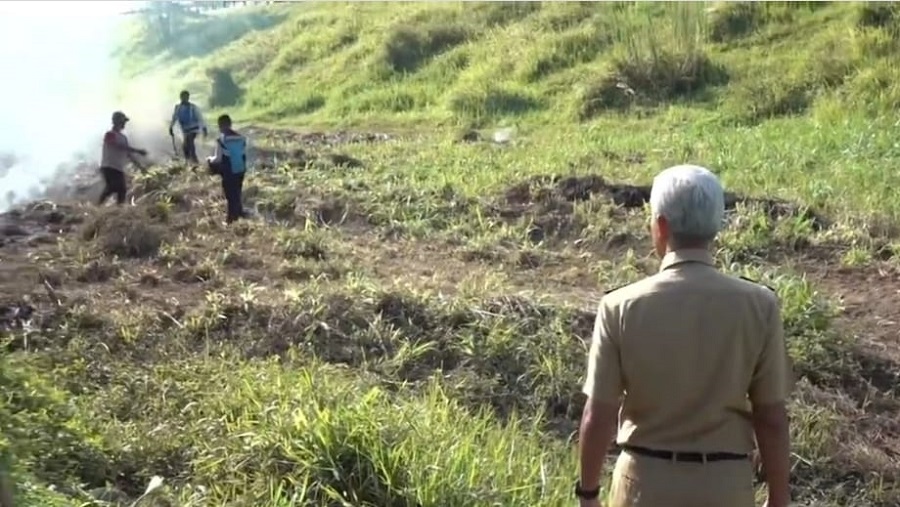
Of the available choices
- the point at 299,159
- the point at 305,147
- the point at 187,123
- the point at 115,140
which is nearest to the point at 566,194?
the point at 299,159

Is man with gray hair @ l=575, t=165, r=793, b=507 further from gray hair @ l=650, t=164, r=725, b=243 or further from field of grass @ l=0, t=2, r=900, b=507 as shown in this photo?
field of grass @ l=0, t=2, r=900, b=507

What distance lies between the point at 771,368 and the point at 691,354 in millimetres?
220

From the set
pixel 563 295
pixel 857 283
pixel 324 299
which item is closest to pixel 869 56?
pixel 857 283

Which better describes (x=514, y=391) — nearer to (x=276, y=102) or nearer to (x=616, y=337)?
(x=616, y=337)

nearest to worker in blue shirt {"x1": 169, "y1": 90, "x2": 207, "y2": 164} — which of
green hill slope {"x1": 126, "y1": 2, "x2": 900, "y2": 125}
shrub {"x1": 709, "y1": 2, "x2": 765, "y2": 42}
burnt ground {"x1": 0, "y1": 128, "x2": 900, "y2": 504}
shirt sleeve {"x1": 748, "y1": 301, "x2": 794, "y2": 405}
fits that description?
burnt ground {"x1": 0, "y1": 128, "x2": 900, "y2": 504}

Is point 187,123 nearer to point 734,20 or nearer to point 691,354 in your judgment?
point 734,20

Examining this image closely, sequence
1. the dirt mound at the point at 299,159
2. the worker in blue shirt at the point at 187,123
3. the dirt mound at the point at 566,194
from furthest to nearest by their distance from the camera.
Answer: the worker in blue shirt at the point at 187,123
the dirt mound at the point at 299,159
the dirt mound at the point at 566,194

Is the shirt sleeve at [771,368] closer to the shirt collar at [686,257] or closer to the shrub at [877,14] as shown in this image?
the shirt collar at [686,257]

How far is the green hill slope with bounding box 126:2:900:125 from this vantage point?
15.6m

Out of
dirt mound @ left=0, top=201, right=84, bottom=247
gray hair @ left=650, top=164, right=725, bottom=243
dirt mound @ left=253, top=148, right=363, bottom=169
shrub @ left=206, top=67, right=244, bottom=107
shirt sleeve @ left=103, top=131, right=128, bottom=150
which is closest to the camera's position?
gray hair @ left=650, top=164, right=725, bottom=243

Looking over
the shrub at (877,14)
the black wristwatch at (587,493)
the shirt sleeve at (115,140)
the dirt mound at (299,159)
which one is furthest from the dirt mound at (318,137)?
the black wristwatch at (587,493)

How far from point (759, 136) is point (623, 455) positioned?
10.4 meters

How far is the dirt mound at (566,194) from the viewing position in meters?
10.1

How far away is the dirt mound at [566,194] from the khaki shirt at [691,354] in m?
6.63
